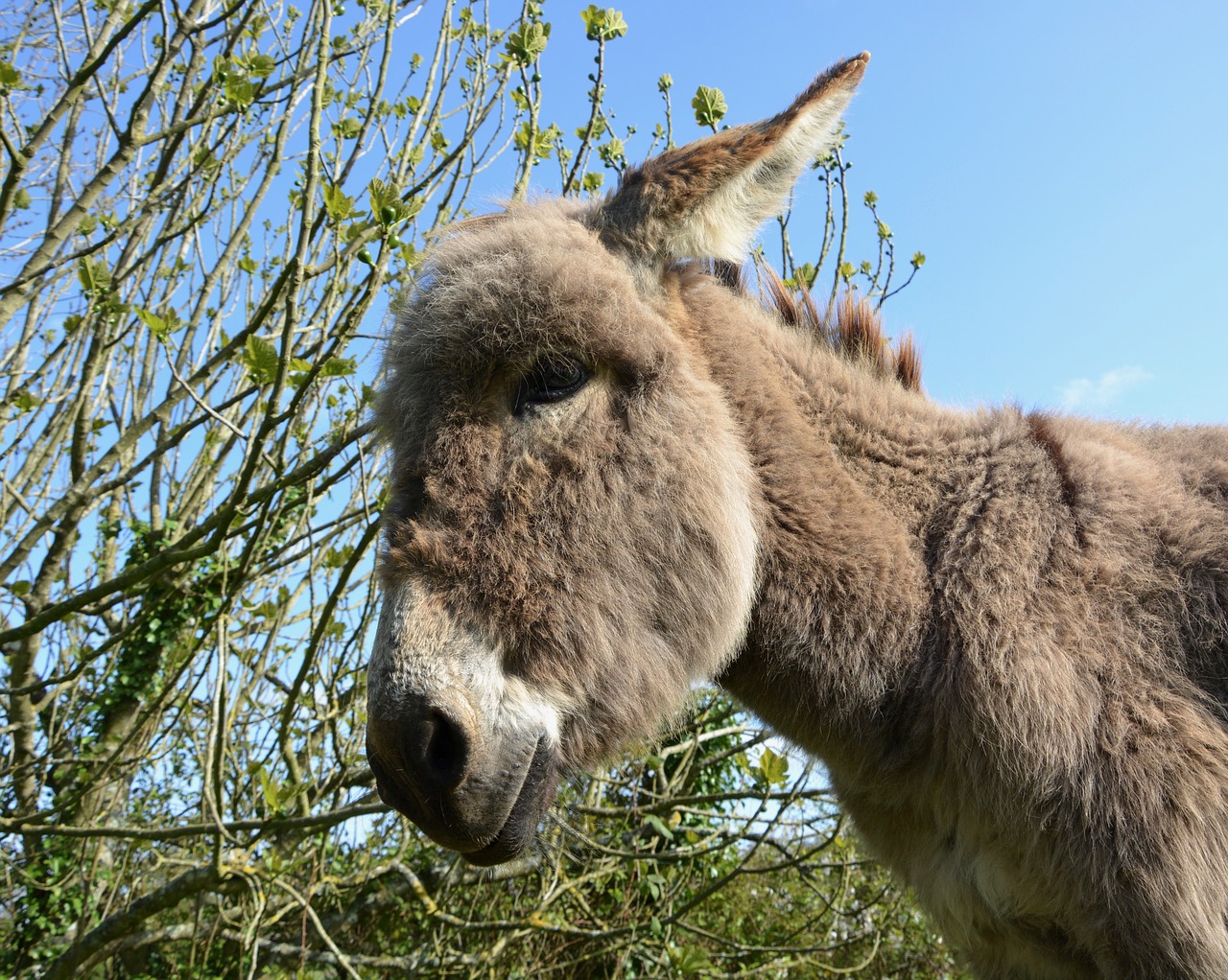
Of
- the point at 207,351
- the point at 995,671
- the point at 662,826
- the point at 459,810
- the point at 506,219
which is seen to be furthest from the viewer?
the point at 207,351

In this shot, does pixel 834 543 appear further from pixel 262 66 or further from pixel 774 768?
pixel 262 66

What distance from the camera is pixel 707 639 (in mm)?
2113

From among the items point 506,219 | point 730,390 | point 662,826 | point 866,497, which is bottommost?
point 662,826

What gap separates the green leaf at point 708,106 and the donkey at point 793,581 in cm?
139

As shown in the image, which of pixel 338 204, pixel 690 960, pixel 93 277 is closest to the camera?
pixel 338 204

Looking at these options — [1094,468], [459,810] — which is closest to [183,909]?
[459,810]

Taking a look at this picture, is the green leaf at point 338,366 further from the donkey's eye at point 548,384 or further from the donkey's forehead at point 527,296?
the donkey's eye at point 548,384

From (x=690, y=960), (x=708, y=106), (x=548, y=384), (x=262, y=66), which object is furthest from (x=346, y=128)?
(x=690, y=960)

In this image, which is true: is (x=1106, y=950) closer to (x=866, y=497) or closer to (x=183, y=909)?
(x=866, y=497)

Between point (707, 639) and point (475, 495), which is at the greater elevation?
point (475, 495)

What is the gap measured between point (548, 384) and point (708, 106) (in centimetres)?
202

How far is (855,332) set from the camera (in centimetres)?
264

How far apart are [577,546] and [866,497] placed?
779 mm

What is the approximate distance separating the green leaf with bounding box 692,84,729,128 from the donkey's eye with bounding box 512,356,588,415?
76.8 inches
